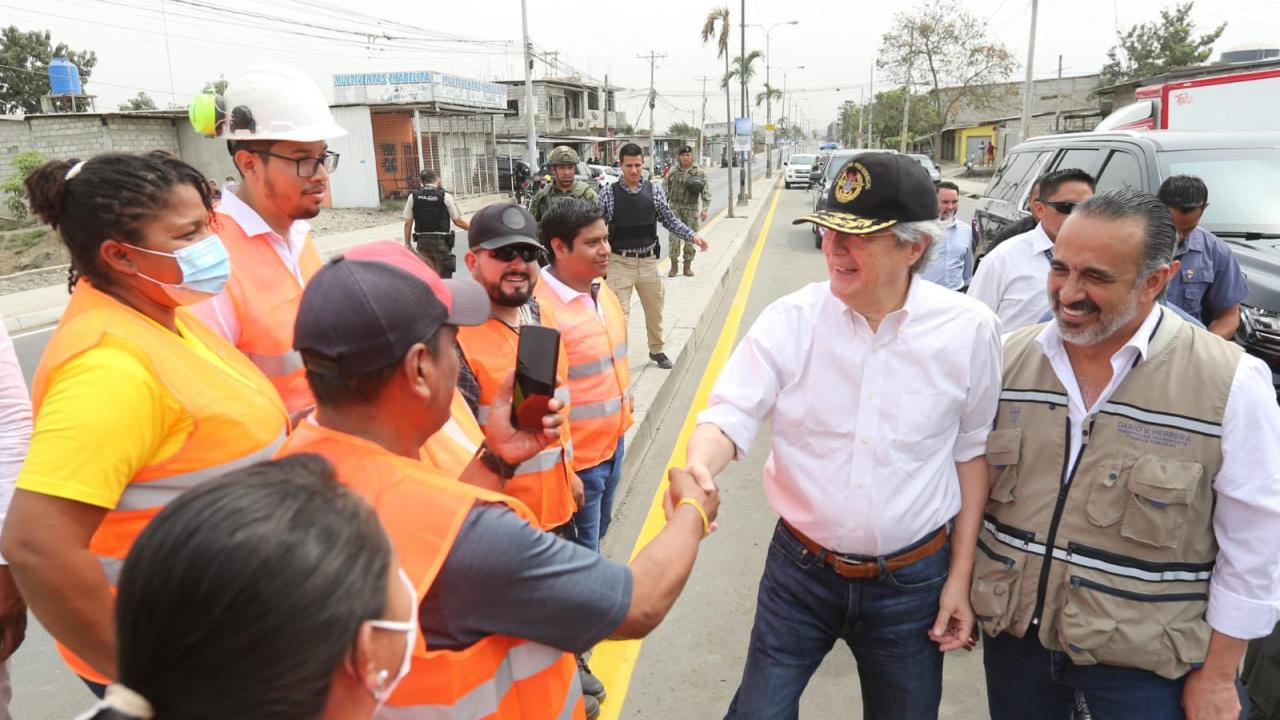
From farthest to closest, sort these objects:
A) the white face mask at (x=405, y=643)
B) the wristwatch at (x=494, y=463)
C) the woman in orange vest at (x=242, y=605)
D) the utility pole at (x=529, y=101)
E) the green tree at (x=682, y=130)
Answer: the green tree at (x=682, y=130) < the utility pole at (x=529, y=101) < the wristwatch at (x=494, y=463) < the white face mask at (x=405, y=643) < the woman in orange vest at (x=242, y=605)

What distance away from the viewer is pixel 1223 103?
771 centimetres

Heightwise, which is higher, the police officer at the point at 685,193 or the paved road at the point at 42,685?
the police officer at the point at 685,193

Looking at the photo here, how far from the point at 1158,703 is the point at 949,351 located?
0.98 metres

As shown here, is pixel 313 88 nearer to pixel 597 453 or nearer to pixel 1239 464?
pixel 597 453

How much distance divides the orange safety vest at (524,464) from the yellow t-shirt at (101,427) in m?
1.08

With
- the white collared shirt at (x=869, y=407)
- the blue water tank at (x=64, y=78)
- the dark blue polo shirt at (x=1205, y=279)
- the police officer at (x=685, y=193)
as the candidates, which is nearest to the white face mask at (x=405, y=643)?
the white collared shirt at (x=869, y=407)

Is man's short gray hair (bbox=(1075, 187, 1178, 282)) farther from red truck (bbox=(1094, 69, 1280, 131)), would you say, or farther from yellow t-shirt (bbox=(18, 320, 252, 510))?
red truck (bbox=(1094, 69, 1280, 131))

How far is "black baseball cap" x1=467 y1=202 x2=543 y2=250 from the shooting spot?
2.79 m

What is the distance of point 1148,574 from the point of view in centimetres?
190

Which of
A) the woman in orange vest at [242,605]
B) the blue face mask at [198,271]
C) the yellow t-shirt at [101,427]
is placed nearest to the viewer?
the woman in orange vest at [242,605]

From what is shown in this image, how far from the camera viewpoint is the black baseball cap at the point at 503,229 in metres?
2.79

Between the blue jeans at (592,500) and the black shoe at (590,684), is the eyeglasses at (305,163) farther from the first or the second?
the black shoe at (590,684)

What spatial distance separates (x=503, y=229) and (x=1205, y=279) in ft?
12.2

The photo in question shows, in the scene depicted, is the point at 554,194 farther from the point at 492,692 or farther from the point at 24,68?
the point at 24,68
